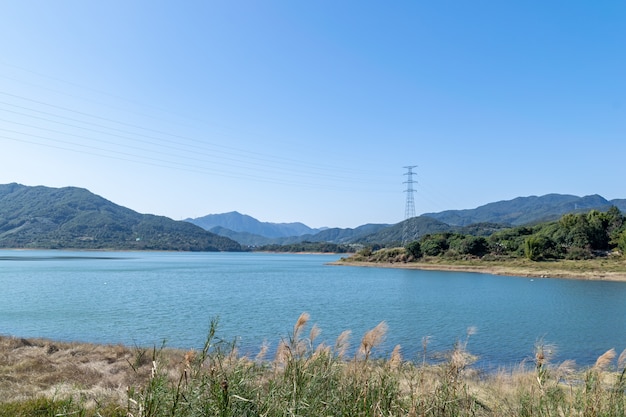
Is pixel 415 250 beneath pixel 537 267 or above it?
above

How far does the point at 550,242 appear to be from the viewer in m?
88.2

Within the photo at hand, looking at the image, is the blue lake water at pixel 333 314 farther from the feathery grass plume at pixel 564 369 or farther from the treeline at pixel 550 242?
the treeline at pixel 550 242

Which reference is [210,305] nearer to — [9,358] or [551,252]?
[9,358]

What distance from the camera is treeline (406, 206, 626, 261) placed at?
279 ft

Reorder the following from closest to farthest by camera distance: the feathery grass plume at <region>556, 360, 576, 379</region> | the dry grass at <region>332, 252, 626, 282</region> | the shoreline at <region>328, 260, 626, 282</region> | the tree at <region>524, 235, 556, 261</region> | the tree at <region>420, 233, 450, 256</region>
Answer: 1. the feathery grass plume at <region>556, 360, 576, 379</region>
2. the shoreline at <region>328, 260, 626, 282</region>
3. the dry grass at <region>332, 252, 626, 282</region>
4. the tree at <region>524, 235, 556, 261</region>
5. the tree at <region>420, 233, 450, 256</region>

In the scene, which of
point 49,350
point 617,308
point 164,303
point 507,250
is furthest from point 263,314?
point 507,250

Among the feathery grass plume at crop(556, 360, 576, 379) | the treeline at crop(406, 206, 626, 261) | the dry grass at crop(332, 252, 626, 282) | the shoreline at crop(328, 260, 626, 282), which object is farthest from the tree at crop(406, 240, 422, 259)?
the feathery grass plume at crop(556, 360, 576, 379)

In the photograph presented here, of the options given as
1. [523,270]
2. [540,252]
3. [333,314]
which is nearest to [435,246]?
[540,252]

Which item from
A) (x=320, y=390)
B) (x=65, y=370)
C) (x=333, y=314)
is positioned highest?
(x=320, y=390)

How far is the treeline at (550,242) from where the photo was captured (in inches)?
3346

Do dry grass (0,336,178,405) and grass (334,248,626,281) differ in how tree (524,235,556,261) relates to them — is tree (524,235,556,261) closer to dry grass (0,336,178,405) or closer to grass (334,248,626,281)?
grass (334,248,626,281)

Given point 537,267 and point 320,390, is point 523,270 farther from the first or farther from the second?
point 320,390

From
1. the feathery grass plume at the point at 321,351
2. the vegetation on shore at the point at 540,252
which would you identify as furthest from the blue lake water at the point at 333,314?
the vegetation on shore at the point at 540,252

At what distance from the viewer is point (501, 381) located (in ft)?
45.9
